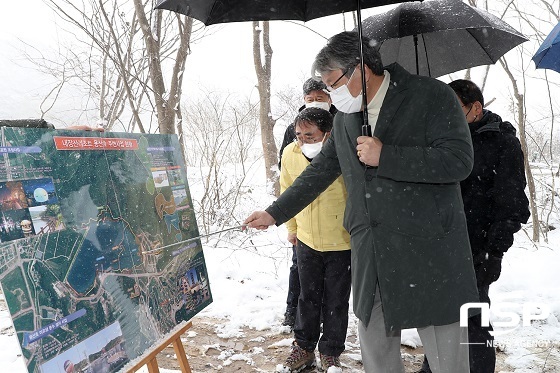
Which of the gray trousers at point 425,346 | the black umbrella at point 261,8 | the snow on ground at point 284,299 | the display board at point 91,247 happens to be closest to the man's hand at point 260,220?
the display board at point 91,247

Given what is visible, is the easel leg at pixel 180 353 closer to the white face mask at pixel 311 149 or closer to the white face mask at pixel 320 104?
the white face mask at pixel 311 149

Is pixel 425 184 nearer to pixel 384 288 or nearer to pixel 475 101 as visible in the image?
pixel 384 288

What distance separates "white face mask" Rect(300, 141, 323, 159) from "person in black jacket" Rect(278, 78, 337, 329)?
15.3 inches

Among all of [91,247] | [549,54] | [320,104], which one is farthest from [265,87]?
[91,247]

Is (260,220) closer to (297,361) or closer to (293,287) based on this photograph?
(297,361)

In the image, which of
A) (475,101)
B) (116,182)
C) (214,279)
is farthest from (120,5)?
(475,101)

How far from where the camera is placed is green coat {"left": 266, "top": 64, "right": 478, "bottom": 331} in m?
1.57

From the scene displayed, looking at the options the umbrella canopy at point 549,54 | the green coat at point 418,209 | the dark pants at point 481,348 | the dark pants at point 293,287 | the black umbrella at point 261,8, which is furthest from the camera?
the dark pants at point 293,287

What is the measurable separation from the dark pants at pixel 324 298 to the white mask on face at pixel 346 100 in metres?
1.24

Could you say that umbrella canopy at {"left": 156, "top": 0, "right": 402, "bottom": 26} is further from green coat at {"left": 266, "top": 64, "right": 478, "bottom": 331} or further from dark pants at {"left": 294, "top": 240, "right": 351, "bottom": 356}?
dark pants at {"left": 294, "top": 240, "right": 351, "bottom": 356}

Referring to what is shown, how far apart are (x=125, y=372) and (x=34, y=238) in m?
0.72

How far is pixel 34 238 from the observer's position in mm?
1476

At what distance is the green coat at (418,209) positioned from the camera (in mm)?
1570

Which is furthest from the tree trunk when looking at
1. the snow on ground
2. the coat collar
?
the coat collar
